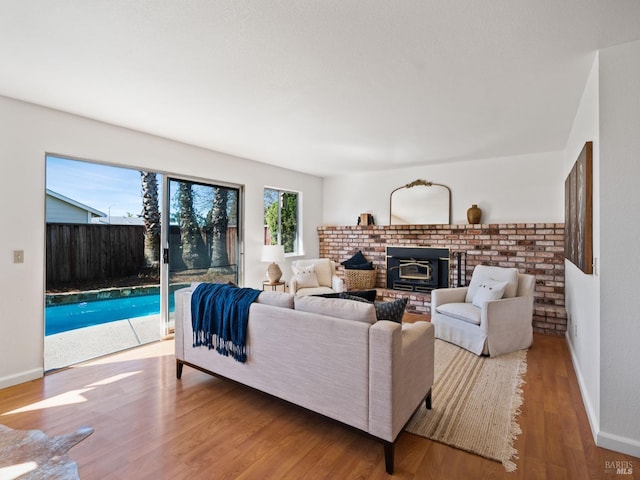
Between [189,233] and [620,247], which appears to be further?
[189,233]

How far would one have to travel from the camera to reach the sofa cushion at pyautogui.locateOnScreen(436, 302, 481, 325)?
3.47 m

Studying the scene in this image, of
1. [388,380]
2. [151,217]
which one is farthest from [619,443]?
[151,217]

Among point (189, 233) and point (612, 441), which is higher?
point (189, 233)

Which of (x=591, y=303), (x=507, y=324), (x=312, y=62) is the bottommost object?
(x=507, y=324)

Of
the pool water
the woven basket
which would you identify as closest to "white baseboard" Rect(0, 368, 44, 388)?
the pool water

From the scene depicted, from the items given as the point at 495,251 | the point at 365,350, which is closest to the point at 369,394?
the point at 365,350

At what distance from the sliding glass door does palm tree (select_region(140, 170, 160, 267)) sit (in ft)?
0.38

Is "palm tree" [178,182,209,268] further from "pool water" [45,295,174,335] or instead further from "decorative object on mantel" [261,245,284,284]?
"decorative object on mantel" [261,245,284,284]

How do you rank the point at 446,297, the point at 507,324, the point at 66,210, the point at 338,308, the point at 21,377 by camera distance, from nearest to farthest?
the point at 338,308 < the point at 21,377 < the point at 66,210 < the point at 507,324 < the point at 446,297

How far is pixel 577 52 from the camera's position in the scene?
2.05 meters

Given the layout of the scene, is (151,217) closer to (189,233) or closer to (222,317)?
(189,233)

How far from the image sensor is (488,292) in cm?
361

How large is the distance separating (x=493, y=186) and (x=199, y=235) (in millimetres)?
4322

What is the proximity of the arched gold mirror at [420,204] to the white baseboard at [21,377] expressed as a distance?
4.99 metres
